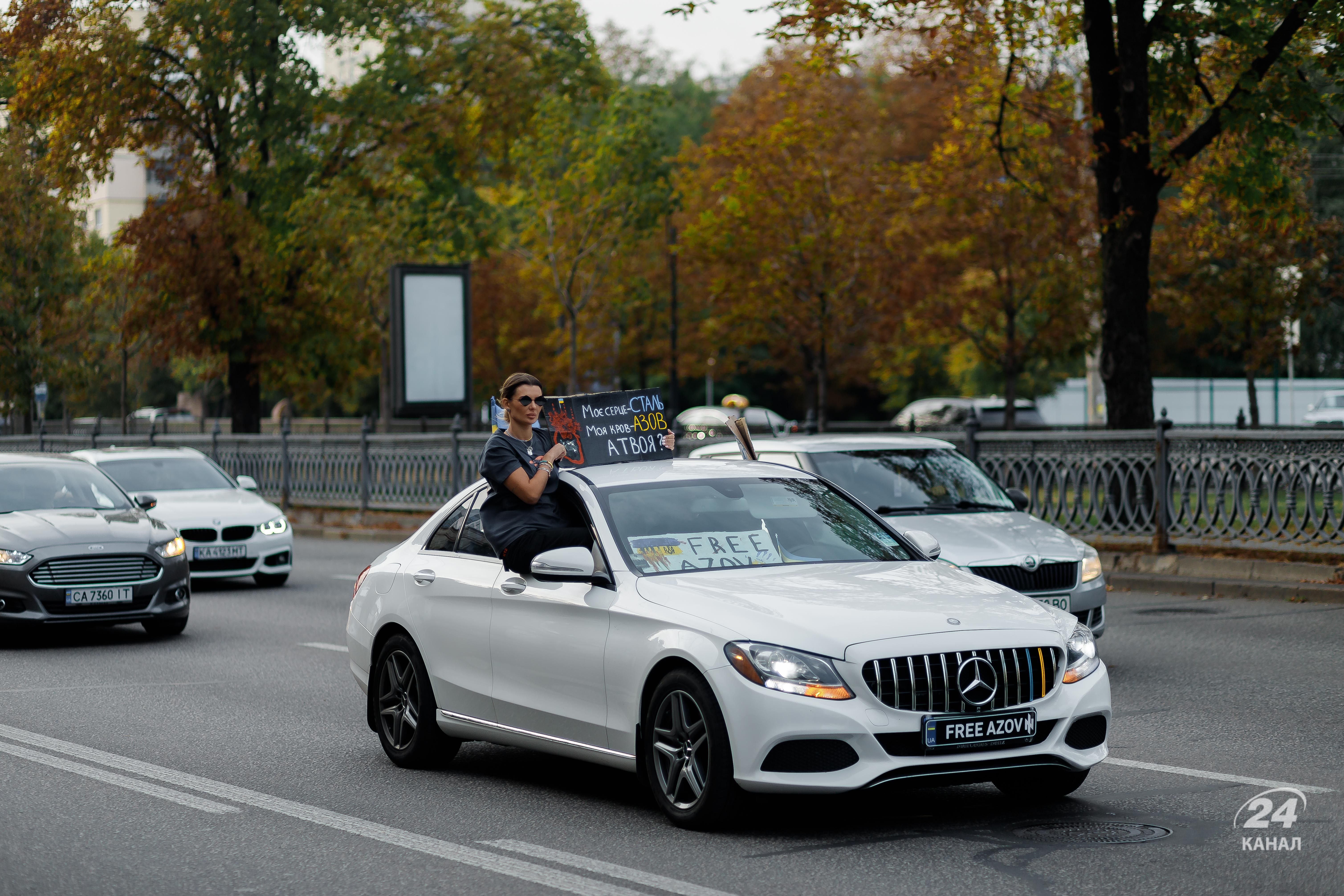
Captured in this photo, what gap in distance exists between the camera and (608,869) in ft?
19.4

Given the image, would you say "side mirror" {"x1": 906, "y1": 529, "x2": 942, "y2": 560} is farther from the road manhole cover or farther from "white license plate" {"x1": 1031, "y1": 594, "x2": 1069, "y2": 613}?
"white license plate" {"x1": 1031, "y1": 594, "x2": 1069, "y2": 613}

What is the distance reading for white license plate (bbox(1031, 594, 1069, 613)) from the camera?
1071 cm

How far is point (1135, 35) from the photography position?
1938cm

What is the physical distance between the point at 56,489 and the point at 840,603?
391 inches

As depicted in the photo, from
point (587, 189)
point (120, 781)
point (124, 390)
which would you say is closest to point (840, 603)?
point (120, 781)

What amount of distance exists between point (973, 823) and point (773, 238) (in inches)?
1424

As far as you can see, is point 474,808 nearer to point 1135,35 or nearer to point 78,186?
point 1135,35

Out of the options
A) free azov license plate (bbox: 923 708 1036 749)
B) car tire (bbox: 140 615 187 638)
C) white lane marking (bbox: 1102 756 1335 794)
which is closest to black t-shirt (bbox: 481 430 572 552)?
free azov license plate (bbox: 923 708 1036 749)

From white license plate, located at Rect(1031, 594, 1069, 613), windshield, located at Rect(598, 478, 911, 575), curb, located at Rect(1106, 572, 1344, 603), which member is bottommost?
curb, located at Rect(1106, 572, 1344, 603)

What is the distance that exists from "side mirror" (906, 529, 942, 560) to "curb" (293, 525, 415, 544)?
59.9ft

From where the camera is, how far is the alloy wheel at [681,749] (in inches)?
249

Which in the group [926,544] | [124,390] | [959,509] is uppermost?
[124,390]

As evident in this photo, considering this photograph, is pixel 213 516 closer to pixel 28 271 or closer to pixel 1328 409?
pixel 28 271

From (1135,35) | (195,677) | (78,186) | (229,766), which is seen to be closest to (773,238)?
(78,186)
